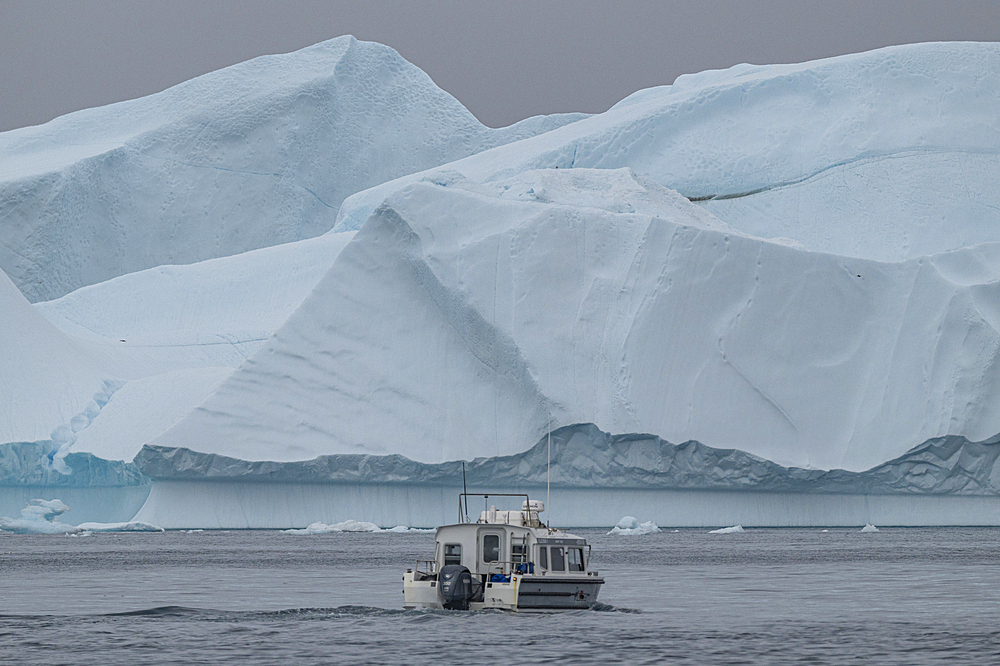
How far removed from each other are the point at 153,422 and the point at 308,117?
23.2 m

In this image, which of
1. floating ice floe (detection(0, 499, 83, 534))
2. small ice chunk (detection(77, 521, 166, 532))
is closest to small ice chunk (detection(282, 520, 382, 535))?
small ice chunk (detection(77, 521, 166, 532))

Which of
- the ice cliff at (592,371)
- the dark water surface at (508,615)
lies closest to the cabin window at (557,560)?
the dark water surface at (508,615)

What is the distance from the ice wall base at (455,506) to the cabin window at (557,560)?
1116 cm

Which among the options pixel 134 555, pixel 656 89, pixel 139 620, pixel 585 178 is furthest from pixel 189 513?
pixel 656 89

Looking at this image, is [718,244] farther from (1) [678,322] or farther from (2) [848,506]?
(2) [848,506]

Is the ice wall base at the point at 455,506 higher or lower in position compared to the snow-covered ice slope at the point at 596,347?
lower

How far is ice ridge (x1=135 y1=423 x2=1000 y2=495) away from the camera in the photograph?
949 inches

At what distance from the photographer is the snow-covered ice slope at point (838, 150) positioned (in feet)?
105

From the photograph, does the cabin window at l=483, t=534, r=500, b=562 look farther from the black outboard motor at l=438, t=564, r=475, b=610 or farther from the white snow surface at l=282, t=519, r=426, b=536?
the white snow surface at l=282, t=519, r=426, b=536

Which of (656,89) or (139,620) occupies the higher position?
(656,89)

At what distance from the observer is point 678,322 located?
2538 centimetres

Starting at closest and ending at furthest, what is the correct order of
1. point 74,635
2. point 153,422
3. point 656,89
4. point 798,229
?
point 74,635
point 153,422
point 798,229
point 656,89

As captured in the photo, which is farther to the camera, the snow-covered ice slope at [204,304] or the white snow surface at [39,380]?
the snow-covered ice slope at [204,304]

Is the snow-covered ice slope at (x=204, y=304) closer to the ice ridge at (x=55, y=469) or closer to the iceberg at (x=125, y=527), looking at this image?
the ice ridge at (x=55, y=469)
